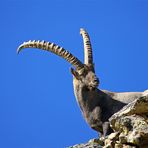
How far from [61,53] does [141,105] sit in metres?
10.1

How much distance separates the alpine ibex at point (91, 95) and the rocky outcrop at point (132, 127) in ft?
26.8

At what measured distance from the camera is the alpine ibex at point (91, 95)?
713 inches

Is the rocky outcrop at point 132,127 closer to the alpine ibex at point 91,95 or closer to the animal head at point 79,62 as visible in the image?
the alpine ibex at point 91,95

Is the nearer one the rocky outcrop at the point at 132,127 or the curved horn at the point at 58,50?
the rocky outcrop at the point at 132,127

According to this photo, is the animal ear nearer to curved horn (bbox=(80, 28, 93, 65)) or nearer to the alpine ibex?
the alpine ibex

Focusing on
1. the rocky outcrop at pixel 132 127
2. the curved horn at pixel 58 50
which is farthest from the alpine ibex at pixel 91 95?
the rocky outcrop at pixel 132 127

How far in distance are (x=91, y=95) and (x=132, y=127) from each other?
30.9 ft

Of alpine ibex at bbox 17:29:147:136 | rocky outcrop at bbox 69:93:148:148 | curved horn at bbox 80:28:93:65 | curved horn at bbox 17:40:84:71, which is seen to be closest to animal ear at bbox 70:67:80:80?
alpine ibex at bbox 17:29:147:136

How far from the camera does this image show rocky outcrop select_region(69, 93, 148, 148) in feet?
28.9

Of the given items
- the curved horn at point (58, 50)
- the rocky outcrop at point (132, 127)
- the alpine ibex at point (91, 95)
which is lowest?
the rocky outcrop at point (132, 127)

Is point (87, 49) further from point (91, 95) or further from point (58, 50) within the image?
point (91, 95)

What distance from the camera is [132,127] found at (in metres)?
9.02

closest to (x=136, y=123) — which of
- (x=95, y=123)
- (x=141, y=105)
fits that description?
(x=141, y=105)

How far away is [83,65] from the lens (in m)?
18.8
